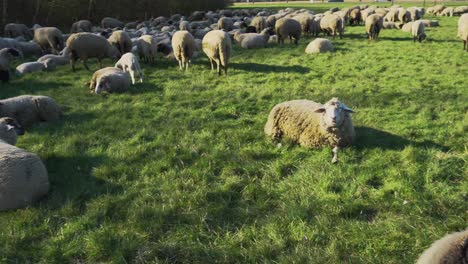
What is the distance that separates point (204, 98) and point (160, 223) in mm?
5638

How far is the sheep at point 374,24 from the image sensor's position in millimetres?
18641

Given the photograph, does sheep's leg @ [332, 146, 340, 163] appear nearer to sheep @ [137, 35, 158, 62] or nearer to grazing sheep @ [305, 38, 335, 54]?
sheep @ [137, 35, 158, 62]

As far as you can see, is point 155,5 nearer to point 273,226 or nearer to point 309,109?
point 309,109

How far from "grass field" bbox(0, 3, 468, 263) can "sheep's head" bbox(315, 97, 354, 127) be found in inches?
21.9

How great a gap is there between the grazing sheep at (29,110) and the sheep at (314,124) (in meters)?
4.85

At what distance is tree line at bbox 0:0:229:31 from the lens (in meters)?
25.9

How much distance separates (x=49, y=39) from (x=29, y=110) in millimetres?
10706

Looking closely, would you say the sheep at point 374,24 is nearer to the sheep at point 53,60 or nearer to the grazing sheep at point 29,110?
the sheep at point 53,60

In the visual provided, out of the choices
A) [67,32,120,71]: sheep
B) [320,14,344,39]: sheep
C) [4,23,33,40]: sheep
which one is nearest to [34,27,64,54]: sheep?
[67,32,120,71]: sheep

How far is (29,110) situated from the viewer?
25.4ft

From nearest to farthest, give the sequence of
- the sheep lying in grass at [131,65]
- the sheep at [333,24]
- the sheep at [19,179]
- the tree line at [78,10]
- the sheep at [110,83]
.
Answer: the sheep at [19,179]
the sheep at [110,83]
the sheep lying in grass at [131,65]
the sheep at [333,24]
the tree line at [78,10]

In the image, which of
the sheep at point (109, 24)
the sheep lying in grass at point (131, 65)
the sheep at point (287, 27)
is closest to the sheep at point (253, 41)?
the sheep at point (287, 27)

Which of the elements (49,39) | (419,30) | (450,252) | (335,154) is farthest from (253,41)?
(450,252)

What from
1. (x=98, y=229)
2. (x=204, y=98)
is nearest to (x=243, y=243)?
(x=98, y=229)
